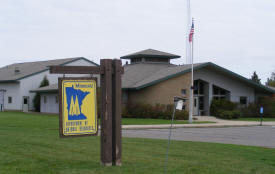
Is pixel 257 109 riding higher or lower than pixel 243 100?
lower

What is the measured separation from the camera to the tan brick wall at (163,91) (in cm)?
3784

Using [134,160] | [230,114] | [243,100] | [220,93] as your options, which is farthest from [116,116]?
[243,100]

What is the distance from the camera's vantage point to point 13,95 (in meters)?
50.4

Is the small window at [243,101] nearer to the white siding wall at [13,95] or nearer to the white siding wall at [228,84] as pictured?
the white siding wall at [228,84]

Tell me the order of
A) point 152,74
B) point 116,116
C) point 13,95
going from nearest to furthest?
point 116,116, point 152,74, point 13,95

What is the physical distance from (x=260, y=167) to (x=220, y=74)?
107 feet

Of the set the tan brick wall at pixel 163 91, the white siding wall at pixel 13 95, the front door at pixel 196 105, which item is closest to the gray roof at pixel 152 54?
the front door at pixel 196 105

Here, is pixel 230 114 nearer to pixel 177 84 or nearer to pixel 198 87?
pixel 198 87

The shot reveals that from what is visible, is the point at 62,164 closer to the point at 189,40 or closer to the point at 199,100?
the point at 189,40

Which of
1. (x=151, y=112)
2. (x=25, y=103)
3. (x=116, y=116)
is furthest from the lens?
(x=25, y=103)

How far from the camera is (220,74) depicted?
42188 millimetres

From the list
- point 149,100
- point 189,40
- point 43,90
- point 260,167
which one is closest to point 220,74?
point 149,100

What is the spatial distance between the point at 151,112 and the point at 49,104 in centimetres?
1365

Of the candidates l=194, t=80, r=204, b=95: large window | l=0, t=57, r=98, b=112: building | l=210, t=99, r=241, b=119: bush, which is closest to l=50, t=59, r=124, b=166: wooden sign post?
l=210, t=99, r=241, b=119: bush
